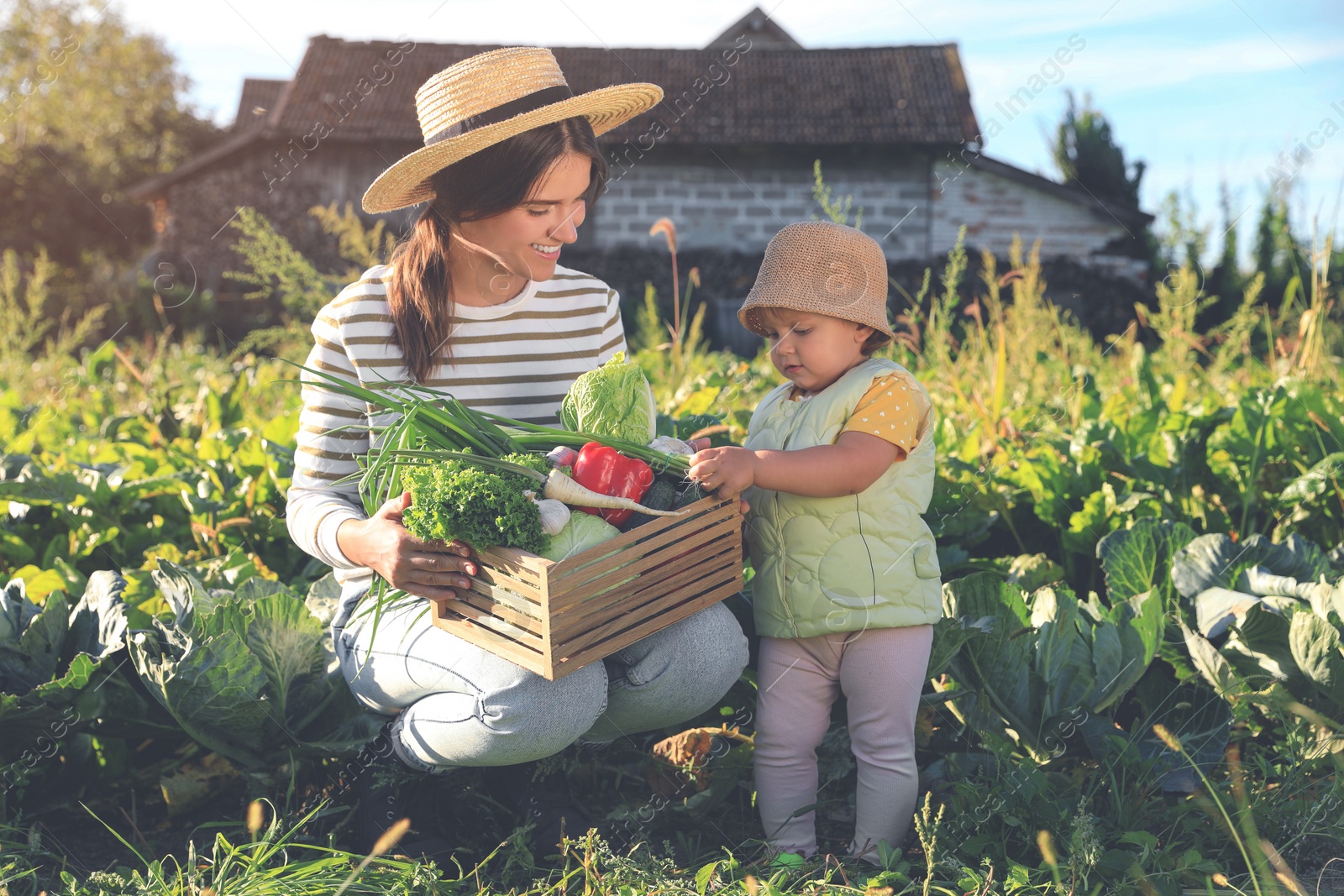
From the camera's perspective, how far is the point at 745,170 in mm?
15500

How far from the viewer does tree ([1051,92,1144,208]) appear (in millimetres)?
16891

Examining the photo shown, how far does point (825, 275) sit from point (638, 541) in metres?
0.69

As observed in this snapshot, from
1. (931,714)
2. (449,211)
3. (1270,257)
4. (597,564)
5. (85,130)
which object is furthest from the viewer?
(85,130)

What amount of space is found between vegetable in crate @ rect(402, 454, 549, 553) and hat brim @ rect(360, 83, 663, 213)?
0.65m

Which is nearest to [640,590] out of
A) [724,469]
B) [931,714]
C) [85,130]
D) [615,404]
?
[724,469]

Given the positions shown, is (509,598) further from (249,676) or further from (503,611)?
(249,676)

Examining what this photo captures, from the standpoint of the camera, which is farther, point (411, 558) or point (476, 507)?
point (411, 558)

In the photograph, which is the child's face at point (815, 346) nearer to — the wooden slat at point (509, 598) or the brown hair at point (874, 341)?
the brown hair at point (874, 341)

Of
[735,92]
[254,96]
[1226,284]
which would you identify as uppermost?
[254,96]

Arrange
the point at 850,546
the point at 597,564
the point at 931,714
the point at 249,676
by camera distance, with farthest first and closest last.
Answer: the point at 931,714 → the point at 249,676 → the point at 850,546 → the point at 597,564

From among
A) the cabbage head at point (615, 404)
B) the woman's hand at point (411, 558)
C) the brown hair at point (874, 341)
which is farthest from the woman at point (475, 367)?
the brown hair at point (874, 341)

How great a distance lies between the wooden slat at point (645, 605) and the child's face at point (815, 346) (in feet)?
1.45

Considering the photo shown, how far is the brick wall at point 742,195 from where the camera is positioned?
15367 millimetres

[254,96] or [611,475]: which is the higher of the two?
[254,96]
